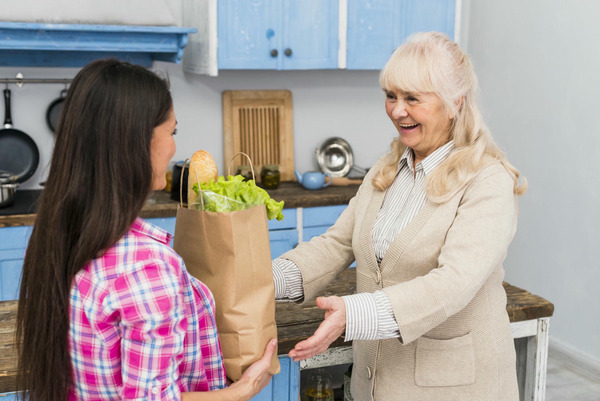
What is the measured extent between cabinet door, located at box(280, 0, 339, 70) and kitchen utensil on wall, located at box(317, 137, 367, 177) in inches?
24.5

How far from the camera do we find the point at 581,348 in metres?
3.72

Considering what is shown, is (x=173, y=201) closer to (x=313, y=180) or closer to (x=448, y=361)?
(x=313, y=180)

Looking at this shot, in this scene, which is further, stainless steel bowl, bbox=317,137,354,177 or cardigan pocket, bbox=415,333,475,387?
stainless steel bowl, bbox=317,137,354,177

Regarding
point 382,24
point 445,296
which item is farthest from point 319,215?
point 445,296

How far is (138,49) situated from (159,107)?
7.78 feet

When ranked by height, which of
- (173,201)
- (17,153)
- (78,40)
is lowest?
(173,201)

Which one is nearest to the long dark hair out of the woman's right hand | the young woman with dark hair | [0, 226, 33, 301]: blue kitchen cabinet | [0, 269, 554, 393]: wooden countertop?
the young woman with dark hair

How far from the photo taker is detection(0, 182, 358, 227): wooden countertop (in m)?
3.21

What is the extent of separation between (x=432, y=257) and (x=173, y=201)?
219 centimetres

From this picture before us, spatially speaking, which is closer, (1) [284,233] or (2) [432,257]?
(2) [432,257]

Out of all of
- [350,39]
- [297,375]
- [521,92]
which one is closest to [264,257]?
[297,375]

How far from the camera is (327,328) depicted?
147 centimetres

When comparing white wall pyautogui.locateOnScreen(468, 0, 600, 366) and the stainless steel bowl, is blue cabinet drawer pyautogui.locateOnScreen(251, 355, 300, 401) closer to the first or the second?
white wall pyautogui.locateOnScreen(468, 0, 600, 366)

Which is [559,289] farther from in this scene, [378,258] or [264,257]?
[264,257]
